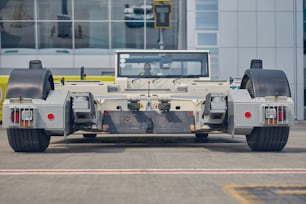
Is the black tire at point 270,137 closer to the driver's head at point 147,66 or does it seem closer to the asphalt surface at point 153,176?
the asphalt surface at point 153,176

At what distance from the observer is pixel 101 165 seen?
9.93 metres

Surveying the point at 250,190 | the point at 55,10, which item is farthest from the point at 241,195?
the point at 55,10

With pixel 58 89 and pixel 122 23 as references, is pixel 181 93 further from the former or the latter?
pixel 122 23

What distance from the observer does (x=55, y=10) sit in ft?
123

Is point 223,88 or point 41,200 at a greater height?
point 223,88

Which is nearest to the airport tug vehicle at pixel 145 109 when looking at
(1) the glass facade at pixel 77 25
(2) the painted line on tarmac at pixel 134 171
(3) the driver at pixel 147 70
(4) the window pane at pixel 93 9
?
(3) the driver at pixel 147 70

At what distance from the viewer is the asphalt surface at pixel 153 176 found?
6.94 m

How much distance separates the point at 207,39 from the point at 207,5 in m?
1.90

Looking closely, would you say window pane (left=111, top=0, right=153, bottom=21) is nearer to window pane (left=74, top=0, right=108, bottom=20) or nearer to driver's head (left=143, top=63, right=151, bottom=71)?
window pane (left=74, top=0, right=108, bottom=20)

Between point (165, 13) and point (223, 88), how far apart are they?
12.6m

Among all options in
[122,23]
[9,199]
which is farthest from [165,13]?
[9,199]

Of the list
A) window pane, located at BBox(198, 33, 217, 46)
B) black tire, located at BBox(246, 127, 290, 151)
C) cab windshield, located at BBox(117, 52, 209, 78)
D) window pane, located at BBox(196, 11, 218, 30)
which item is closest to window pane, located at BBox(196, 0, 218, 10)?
window pane, located at BBox(196, 11, 218, 30)

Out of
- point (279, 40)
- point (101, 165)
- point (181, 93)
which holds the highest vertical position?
point (279, 40)

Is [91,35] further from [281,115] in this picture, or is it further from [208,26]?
[281,115]
